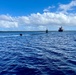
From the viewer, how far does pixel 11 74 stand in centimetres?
1210

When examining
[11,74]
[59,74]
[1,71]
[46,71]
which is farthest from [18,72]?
[59,74]

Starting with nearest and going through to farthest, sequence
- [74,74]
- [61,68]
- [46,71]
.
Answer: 1. [74,74]
2. [46,71]
3. [61,68]

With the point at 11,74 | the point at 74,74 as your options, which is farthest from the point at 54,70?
the point at 11,74

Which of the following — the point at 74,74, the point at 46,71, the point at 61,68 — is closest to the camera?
the point at 74,74

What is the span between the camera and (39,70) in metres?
13.1

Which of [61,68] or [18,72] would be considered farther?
[61,68]

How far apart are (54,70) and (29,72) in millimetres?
2224

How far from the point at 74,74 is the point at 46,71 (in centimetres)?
236

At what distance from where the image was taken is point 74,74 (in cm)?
Result: 1203

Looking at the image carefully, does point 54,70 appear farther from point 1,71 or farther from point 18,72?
point 1,71

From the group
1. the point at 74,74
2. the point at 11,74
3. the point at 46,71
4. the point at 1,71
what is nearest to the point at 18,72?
the point at 11,74

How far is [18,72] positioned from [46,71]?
7.86 feet

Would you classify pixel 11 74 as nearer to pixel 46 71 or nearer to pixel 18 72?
pixel 18 72

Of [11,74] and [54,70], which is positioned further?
[54,70]
